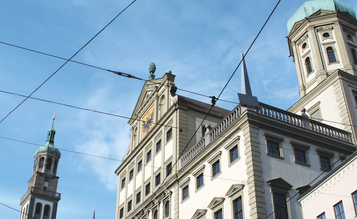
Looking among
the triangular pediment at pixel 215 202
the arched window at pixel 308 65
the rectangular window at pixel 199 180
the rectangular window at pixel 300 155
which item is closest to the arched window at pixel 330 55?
the arched window at pixel 308 65

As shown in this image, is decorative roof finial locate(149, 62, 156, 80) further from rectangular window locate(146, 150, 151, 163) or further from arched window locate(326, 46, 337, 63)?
arched window locate(326, 46, 337, 63)

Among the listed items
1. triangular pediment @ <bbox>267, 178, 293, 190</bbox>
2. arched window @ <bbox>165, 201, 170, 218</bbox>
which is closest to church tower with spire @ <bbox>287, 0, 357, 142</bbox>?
triangular pediment @ <bbox>267, 178, 293, 190</bbox>

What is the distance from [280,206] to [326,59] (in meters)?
21.2

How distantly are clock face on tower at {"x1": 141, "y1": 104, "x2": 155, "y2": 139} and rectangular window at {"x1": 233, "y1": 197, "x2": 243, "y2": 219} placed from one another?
58.0 ft

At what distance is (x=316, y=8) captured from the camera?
1794 inches

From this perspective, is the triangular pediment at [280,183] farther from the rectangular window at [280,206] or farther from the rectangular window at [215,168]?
the rectangular window at [215,168]

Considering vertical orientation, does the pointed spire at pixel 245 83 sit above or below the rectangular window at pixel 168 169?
above

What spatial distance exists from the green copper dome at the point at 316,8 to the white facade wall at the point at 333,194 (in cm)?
2584

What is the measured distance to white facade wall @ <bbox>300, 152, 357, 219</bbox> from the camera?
22391mm

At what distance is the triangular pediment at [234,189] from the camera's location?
86.6ft

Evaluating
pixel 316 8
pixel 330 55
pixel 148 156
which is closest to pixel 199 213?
pixel 148 156

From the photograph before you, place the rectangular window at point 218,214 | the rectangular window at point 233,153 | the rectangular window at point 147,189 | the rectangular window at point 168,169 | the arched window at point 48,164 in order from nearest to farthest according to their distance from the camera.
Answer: the rectangular window at point 218,214
the rectangular window at point 233,153
the rectangular window at point 168,169
the rectangular window at point 147,189
the arched window at point 48,164

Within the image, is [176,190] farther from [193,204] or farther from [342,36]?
[342,36]

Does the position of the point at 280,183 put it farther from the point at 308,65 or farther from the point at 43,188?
the point at 43,188
